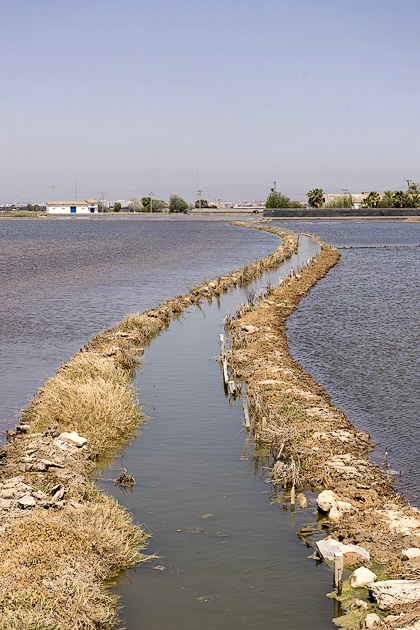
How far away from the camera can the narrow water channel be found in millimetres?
9633

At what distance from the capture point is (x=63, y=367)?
776 inches

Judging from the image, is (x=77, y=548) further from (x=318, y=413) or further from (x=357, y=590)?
(x=318, y=413)

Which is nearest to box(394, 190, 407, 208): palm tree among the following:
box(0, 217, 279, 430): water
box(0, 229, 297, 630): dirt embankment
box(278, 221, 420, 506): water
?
box(0, 217, 279, 430): water

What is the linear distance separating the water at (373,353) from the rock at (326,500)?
4.77ft

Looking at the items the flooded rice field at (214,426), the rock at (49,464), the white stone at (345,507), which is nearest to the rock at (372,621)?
the flooded rice field at (214,426)

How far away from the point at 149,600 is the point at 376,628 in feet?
9.55

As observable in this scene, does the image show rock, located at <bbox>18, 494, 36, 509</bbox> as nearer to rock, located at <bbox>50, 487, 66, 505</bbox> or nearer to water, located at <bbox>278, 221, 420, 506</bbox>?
rock, located at <bbox>50, 487, 66, 505</bbox>

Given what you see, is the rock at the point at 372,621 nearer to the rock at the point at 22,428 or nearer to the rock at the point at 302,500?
the rock at the point at 302,500

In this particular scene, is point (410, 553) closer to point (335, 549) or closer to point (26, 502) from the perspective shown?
point (335, 549)

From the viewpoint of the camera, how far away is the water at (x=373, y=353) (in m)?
16.2

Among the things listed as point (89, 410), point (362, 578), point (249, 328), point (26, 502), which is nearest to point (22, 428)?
point (89, 410)

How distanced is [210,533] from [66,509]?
7.41 feet

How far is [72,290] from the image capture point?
44.3 metres

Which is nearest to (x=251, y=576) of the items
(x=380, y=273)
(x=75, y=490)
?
(x=75, y=490)
